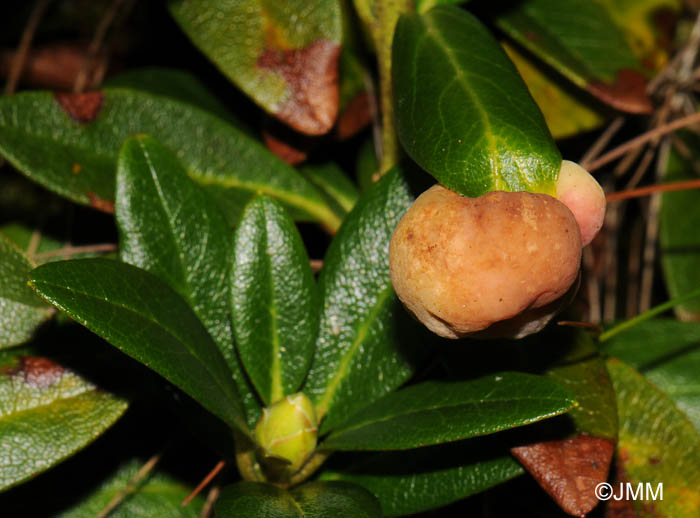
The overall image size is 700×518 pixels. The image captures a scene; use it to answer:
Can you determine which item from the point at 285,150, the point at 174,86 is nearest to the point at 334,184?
→ the point at 285,150

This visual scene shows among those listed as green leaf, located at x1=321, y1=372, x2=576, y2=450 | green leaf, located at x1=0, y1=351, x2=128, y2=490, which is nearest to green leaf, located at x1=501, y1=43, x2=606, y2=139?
green leaf, located at x1=321, y1=372, x2=576, y2=450

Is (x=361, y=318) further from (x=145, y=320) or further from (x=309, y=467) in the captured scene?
(x=145, y=320)

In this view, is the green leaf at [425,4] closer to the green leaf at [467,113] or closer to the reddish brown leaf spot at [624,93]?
the green leaf at [467,113]

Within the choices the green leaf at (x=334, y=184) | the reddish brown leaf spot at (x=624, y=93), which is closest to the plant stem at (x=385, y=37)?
the green leaf at (x=334, y=184)

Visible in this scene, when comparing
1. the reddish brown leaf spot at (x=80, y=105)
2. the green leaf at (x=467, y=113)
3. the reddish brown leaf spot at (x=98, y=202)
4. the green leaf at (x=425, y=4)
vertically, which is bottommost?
the reddish brown leaf spot at (x=98, y=202)

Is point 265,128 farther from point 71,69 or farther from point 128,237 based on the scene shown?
point 71,69
